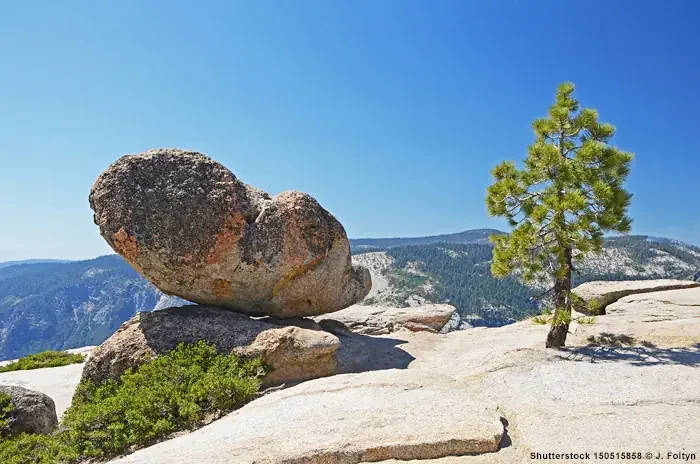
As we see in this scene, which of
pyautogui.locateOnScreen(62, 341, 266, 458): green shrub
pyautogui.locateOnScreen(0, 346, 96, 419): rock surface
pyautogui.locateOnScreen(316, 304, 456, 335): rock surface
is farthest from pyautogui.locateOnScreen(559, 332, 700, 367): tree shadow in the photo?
pyautogui.locateOnScreen(0, 346, 96, 419): rock surface

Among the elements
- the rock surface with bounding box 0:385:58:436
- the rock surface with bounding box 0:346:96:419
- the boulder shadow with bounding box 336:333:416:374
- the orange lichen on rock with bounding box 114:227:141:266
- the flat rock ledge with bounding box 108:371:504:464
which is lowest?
the rock surface with bounding box 0:346:96:419

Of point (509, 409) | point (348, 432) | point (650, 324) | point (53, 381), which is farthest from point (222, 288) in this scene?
point (650, 324)

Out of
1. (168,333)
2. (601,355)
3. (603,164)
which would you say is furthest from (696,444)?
(168,333)

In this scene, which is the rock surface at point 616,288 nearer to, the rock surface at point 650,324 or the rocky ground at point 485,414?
the rock surface at point 650,324

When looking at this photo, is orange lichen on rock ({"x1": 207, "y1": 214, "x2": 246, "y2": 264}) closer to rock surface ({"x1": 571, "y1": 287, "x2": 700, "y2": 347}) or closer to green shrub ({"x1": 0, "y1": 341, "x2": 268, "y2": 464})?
green shrub ({"x1": 0, "y1": 341, "x2": 268, "y2": 464})

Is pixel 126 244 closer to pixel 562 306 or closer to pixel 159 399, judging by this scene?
pixel 159 399

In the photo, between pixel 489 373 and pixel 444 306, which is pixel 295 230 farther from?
pixel 444 306

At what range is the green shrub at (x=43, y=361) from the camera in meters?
25.6

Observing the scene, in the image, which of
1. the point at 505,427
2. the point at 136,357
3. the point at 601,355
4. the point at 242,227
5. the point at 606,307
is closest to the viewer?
the point at 505,427

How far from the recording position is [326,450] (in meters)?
7.07

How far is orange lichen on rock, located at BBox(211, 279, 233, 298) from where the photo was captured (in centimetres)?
1587

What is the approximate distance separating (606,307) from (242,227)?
18132 mm

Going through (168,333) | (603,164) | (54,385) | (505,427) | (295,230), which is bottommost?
(54,385)

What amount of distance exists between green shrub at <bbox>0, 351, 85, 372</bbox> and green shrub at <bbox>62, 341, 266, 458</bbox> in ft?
51.6
